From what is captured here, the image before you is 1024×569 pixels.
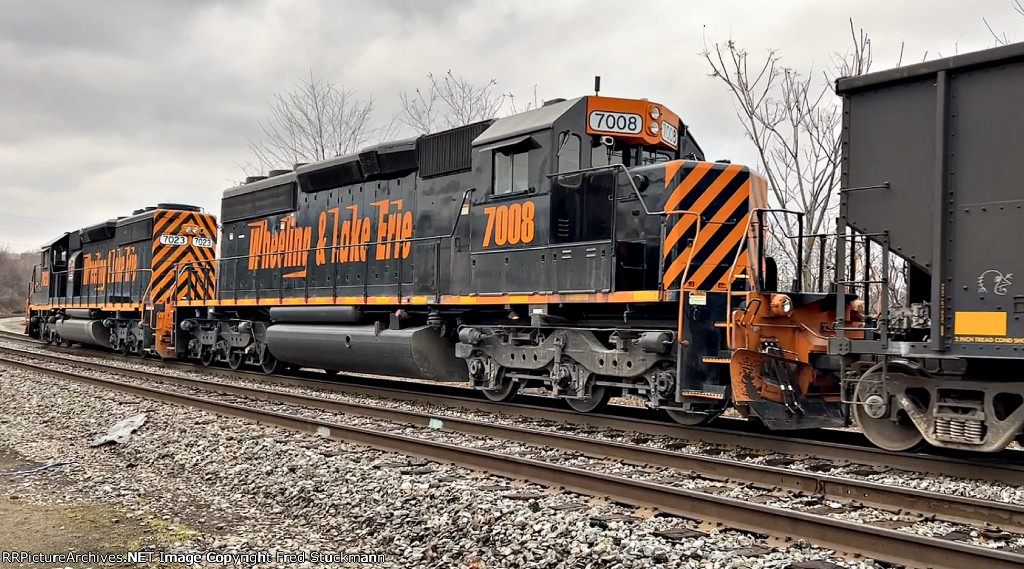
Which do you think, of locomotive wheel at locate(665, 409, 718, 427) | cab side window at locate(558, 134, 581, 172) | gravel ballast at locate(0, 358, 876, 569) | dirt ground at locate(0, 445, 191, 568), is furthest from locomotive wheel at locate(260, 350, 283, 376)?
locomotive wheel at locate(665, 409, 718, 427)


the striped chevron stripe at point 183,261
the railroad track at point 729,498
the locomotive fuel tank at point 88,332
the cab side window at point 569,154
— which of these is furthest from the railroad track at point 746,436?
the locomotive fuel tank at point 88,332

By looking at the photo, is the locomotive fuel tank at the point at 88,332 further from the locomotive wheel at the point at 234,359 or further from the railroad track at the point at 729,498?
the railroad track at the point at 729,498

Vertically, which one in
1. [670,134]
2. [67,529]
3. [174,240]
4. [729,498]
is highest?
[670,134]

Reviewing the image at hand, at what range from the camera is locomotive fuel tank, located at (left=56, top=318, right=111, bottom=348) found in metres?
22.7

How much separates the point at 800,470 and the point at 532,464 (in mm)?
2244

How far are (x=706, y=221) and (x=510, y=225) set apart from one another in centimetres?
250

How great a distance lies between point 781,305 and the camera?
25.2ft

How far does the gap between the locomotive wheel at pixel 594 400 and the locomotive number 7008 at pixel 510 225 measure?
1.97 metres

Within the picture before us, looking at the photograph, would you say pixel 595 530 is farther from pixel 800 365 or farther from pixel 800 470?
pixel 800 365

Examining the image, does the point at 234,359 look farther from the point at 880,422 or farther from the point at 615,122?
the point at 880,422

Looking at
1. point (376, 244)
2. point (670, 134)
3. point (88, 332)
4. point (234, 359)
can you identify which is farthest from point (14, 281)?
point (670, 134)

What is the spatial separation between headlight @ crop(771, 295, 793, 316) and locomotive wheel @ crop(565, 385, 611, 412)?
248 cm

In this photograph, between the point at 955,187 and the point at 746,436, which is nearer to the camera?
the point at 955,187

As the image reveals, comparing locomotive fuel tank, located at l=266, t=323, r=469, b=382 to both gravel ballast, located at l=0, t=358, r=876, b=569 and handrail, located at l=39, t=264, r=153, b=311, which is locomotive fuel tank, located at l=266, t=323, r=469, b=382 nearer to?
gravel ballast, located at l=0, t=358, r=876, b=569
